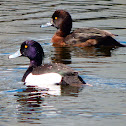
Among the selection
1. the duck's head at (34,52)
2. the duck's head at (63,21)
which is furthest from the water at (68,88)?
the duck's head at (63,21)

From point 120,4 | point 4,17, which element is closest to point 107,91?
point 4,17

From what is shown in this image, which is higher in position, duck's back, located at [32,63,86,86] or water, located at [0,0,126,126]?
duck's back, located at [32,63,86,86]

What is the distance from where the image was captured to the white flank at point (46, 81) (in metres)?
10.1

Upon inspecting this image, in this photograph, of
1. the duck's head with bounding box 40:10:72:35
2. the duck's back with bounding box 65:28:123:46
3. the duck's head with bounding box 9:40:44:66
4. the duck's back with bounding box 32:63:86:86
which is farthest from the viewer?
the duck's head with bounding box 40:10:72:35

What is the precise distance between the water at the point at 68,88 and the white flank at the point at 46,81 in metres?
0.18

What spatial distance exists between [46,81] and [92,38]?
5.03m

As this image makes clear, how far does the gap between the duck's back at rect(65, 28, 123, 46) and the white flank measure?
469cm

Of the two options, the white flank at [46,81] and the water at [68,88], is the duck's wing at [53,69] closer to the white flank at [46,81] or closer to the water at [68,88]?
the white flank at [46,81]

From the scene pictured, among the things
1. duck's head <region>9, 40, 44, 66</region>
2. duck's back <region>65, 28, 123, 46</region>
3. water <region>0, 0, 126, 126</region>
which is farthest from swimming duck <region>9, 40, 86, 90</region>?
duck's back <region>65, 28, 123, 46</region>

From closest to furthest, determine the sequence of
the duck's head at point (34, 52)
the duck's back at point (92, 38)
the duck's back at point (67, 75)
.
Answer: the duck's back at point (67, 75) < the duck's head at point (34, 52) < the duck's back at point (92, 38)

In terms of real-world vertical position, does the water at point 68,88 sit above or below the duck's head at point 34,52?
below

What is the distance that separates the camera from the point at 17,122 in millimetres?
8078

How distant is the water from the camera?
8.24 metres

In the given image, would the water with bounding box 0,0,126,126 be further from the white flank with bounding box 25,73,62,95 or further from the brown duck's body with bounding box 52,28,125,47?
the brown duck's body with bounding box 52,28,125,47
